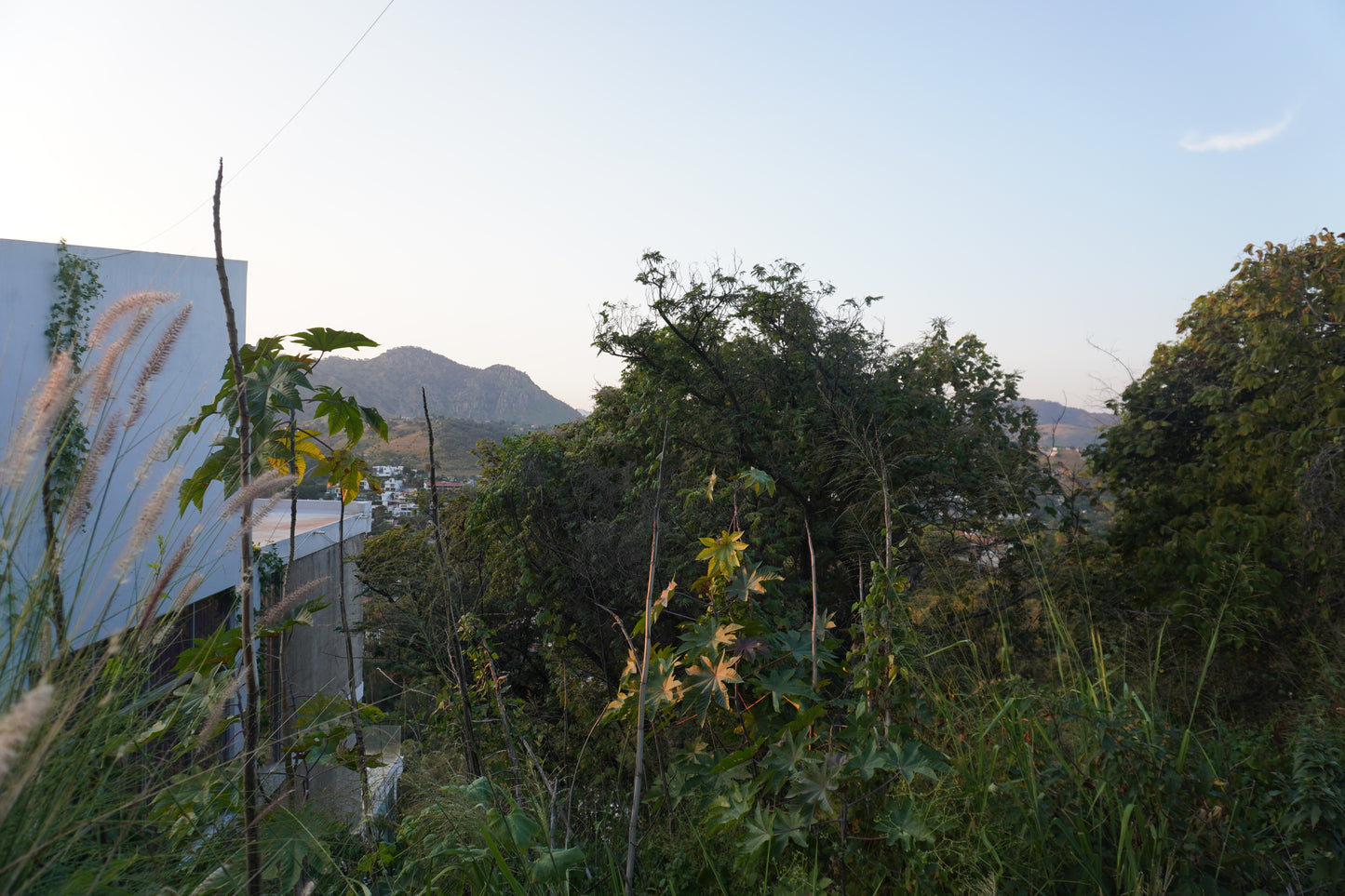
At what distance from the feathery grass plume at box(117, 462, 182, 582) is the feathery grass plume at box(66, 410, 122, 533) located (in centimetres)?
7

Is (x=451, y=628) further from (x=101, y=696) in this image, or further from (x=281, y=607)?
(x=101, y=696)

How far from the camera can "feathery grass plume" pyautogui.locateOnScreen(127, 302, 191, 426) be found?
1.02 m

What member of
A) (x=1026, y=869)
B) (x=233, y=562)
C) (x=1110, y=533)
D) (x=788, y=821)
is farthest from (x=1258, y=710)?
(x=233, y=562)

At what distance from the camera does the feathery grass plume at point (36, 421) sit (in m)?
0.87

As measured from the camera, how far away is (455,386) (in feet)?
218

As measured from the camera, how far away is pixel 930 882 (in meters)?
1.27

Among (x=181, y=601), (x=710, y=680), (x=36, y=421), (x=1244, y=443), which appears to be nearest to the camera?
(x=36, y=421)

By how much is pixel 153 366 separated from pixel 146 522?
0.25 meters

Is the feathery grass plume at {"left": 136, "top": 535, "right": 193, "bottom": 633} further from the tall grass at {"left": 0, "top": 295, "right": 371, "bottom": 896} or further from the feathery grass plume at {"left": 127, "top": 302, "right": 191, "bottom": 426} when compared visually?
the feathery grass plume at {"left": 127, "top": 302, "right": 191, "bottom": 426}

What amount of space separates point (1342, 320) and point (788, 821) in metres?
6.42

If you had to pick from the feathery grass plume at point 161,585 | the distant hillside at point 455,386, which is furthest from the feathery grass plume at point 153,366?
the distant hillside at point 455,386

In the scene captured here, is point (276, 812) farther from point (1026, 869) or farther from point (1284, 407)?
point (1284, 407)

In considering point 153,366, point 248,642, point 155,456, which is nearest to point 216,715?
point 248,642

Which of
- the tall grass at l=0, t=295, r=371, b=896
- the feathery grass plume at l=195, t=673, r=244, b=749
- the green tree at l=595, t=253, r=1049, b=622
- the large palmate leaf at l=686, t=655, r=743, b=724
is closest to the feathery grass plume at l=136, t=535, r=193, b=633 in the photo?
the tall grass at l=0, t=295, r=371, b=896
